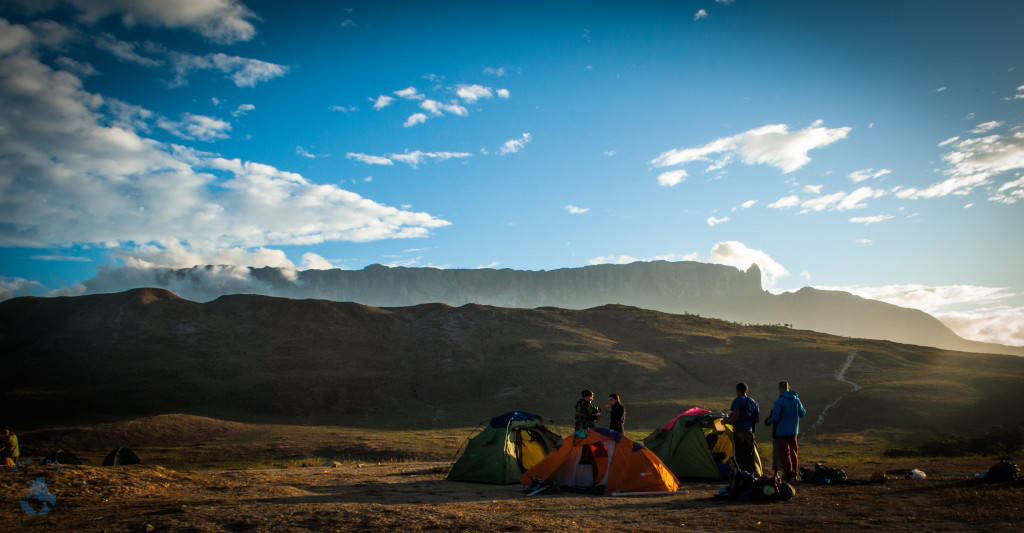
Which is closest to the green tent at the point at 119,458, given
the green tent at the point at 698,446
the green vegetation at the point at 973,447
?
the green tent at the point at 698,446

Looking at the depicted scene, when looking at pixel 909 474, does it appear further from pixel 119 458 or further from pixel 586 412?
pixel 119 458

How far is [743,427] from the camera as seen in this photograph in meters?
12.9

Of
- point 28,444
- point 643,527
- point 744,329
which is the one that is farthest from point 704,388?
point 28,444

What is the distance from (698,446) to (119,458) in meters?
18.9

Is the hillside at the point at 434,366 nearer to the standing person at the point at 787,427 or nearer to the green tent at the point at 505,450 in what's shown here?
Answer: the standing person at the point at 787,427

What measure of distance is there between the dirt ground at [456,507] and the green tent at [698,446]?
2.43 ft

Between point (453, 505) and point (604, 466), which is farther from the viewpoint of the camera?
point (604, 466)

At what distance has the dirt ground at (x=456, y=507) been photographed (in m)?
8.60

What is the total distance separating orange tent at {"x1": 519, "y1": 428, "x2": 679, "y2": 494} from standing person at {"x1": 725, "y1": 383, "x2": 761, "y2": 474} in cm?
163

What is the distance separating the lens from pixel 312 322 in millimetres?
71938

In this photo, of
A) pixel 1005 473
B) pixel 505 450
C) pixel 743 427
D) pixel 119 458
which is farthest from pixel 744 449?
pixel 119 458

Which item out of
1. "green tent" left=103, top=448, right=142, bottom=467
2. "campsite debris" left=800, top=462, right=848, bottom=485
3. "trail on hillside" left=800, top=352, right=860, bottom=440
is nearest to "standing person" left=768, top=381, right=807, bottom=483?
"campsite debris" left=800, top=462, right=848, bottom=485

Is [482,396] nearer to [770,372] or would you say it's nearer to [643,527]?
[770,372]

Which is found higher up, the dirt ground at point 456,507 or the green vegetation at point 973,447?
the dirt ground at point 456,507
